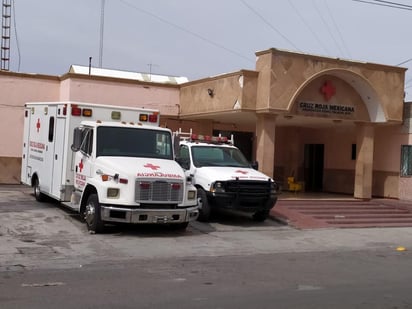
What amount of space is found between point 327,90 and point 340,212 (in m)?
4.25

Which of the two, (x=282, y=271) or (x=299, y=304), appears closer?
(x=299, y=304)

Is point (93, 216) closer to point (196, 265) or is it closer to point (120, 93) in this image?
point (196, 265)

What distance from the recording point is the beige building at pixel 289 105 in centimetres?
1867

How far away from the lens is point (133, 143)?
1342cm

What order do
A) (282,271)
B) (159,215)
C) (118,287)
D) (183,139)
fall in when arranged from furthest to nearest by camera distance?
(183,139) → (159,215) → (282,271) → (118,287)

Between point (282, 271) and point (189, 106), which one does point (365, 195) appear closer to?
point (189, 106)

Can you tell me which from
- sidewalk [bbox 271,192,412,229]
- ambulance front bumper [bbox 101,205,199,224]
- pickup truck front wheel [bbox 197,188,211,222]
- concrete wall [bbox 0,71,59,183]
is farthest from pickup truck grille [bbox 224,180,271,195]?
concrete wall [bbox 0,71,59,183]

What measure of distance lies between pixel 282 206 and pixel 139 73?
82.2ft

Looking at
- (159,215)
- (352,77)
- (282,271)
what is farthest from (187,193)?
(352,77)

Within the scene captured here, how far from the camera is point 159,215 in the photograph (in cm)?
1224

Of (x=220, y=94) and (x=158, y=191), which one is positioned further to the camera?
(x=220, y=94)

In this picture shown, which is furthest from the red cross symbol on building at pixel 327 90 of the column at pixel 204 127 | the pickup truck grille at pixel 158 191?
the pickup truck grille at pixel 158 191

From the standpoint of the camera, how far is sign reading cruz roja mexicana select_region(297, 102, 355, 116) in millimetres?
19297

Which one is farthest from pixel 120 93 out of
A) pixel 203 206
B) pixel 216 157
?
pixel 203 206
